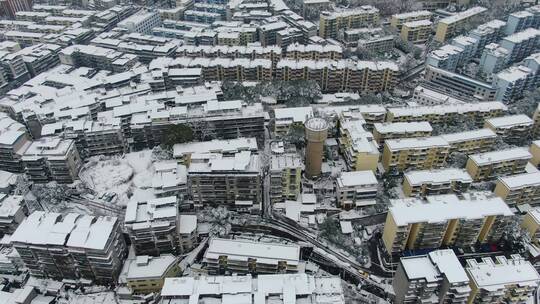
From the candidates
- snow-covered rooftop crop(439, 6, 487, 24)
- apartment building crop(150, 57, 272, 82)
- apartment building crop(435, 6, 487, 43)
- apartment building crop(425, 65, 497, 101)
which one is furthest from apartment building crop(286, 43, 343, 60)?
snow-covered rooftop crop(439, 6, 487, 24)

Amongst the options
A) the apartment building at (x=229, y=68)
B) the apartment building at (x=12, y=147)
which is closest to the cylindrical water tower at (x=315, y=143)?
the apartment building at (x=229, y=68)

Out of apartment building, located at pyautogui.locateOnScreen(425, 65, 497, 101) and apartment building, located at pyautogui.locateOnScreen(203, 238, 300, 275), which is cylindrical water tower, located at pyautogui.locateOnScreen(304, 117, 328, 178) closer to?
apartment building, located at pyautogui.locateOnScreen(203, 238, 300, 275)

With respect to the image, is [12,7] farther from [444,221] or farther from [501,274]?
[501,274]

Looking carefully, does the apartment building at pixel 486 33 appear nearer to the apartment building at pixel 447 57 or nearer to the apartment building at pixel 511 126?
the apartment building at pixel 447 57

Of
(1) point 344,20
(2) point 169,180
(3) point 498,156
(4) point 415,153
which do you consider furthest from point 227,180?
(1) point 344,20

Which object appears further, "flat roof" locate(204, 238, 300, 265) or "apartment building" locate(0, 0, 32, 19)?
"apartment building" locate(0, 0, 32, 19)

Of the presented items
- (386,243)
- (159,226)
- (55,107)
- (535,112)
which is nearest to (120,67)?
(55,107)
